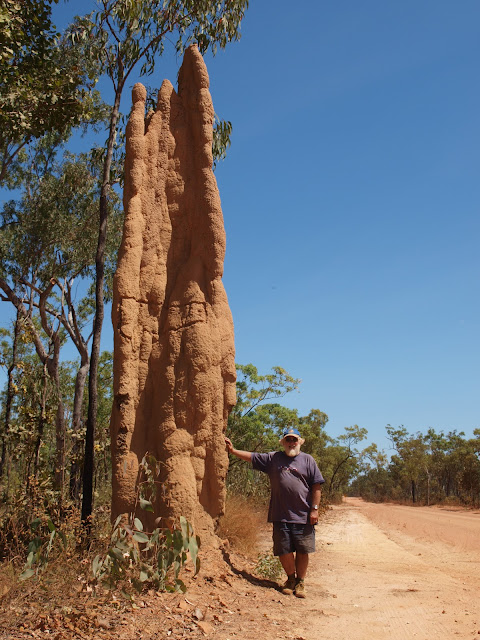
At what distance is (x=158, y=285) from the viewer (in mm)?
5859

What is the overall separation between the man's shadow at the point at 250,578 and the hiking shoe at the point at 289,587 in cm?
8

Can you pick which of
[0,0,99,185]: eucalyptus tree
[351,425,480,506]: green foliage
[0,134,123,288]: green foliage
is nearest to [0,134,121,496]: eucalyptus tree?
[0,134,123,288]: green foliage

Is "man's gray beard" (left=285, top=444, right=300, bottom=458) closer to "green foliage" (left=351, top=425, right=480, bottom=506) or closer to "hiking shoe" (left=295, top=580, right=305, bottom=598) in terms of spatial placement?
"hiking shoe" (left=295, top=580, right=305, bottom=598)

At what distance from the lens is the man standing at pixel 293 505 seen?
5348mm

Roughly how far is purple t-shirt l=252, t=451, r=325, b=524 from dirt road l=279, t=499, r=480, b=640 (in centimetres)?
75

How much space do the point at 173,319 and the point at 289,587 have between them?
9.11 feet

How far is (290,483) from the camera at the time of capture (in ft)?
18.1

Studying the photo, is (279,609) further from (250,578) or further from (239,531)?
(239,531)

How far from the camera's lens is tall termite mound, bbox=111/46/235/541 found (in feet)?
17.4

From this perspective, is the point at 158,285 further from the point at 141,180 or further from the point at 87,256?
the point at 87,256

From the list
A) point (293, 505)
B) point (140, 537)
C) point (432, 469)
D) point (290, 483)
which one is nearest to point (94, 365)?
point (290, 483)

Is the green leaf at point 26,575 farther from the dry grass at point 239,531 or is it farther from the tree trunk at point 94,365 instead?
the dry grass at point 239,531

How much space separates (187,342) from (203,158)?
2.13 m

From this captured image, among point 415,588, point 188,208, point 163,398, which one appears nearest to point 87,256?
point 188,208
